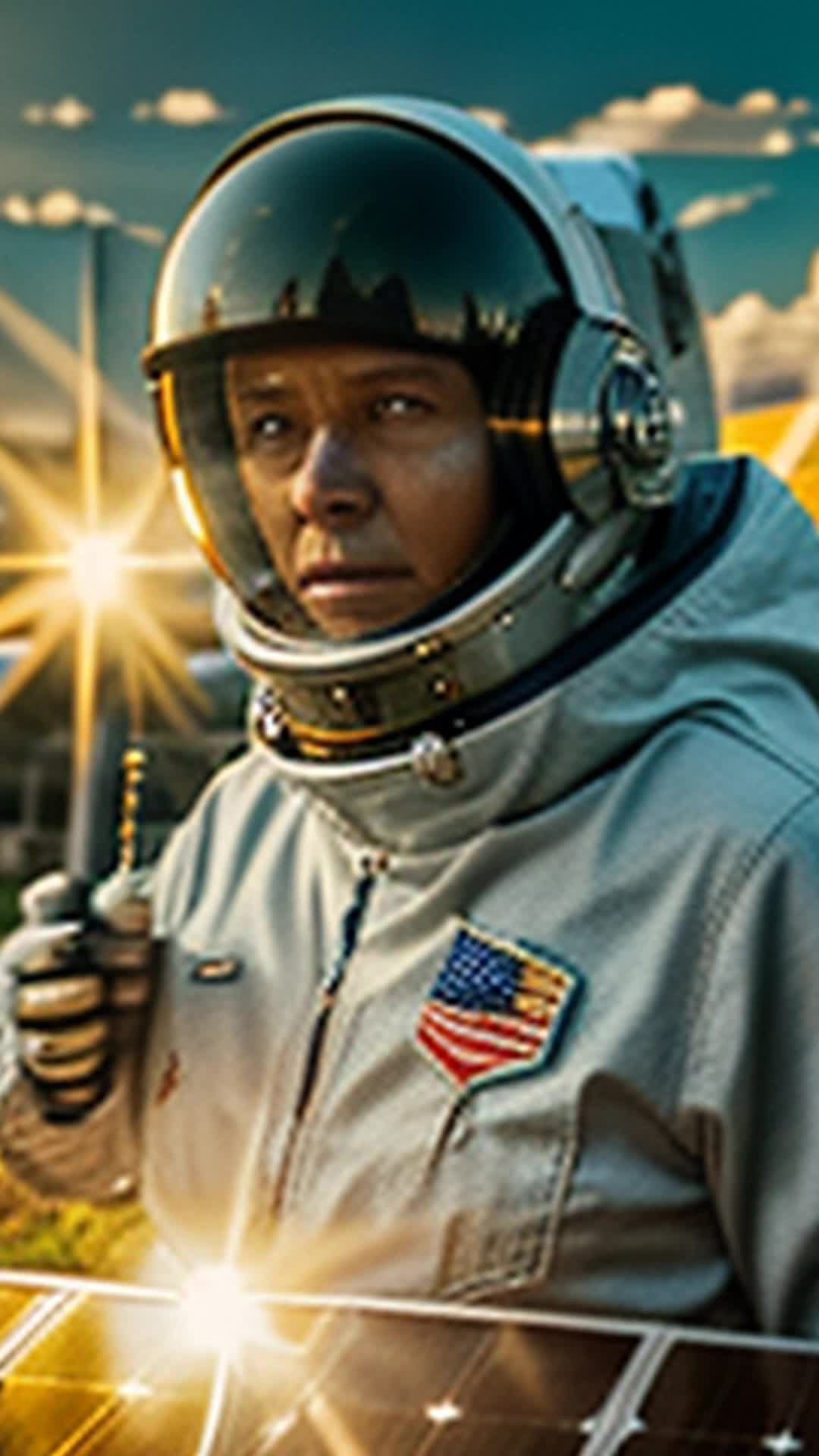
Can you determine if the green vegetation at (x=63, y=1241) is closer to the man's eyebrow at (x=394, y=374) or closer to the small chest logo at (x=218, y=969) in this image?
the small chest logo at (x=218, y=969)

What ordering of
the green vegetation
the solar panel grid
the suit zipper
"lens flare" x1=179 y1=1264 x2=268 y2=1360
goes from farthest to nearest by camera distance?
the green vegetation → the suit zipper → "lens flare" x1=179 y1=1264 x2=268 y2=1360 → the solar panel grid

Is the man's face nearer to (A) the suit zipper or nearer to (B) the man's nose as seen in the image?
(B) the man's nose

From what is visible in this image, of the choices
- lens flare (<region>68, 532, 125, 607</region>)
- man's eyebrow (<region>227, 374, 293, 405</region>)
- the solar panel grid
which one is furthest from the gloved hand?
lens flare (<region>68, 532, 125, 607</region>)

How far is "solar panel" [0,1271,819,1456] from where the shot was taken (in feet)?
4.83

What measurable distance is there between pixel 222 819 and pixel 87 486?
26.3ft

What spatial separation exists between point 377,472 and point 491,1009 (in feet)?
1.57

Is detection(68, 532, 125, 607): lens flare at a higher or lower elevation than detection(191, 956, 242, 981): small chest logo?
higher

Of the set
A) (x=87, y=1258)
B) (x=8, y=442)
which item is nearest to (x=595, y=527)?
(x=87, y=1258)

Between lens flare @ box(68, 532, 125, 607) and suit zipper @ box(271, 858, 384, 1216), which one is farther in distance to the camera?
lens flare @ box(68, 532, 125, 607)

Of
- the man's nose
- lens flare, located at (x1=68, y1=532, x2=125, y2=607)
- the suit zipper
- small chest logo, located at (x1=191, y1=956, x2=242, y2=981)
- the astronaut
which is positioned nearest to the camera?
the astronaut

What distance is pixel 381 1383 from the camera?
5.15 ft

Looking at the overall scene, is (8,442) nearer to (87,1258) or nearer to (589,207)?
(87,1258)

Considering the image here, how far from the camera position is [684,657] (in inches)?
81.2

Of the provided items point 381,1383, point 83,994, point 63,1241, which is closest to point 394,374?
point 83,994
